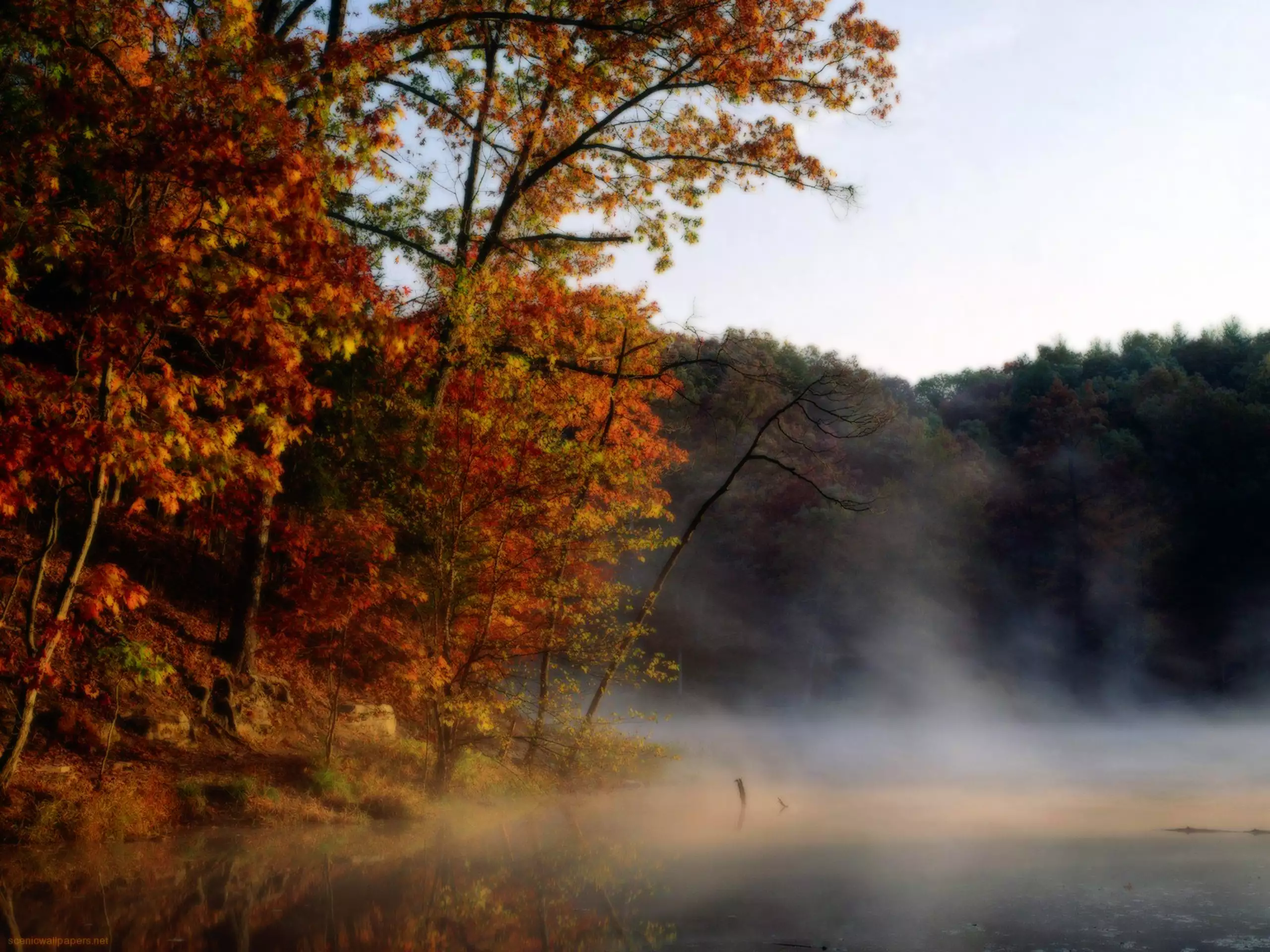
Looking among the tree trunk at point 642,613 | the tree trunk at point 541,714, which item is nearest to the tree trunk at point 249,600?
the tree trunk at point 541,714

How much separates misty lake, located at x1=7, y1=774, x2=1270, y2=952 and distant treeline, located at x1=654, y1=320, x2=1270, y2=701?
2473 centimetres

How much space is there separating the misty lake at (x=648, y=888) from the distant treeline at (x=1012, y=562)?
2473 cm

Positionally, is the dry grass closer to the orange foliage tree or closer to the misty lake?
the misty lake

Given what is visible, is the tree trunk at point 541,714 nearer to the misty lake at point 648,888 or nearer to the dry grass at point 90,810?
the misty lake at point 648,888

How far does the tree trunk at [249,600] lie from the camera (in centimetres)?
1343

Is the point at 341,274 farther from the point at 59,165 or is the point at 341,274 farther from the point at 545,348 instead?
the point at 545,348

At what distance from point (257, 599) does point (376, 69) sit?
6.84 meters

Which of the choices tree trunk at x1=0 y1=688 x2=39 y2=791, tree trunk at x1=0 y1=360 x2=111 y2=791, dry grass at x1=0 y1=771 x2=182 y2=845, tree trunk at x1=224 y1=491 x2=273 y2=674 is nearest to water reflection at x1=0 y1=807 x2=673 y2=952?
dry grass at x1=0 y1=771 x2=182 y2=845

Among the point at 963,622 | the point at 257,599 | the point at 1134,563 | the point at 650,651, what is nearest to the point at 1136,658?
the point at 1134,563

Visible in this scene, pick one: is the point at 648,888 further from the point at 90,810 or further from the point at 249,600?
the point at 249,600

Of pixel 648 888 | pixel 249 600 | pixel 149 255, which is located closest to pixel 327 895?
pixel 648 888

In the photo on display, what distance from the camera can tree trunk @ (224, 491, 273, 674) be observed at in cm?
1343

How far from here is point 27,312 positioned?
8797 mm

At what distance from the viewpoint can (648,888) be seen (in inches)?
358
